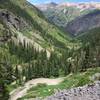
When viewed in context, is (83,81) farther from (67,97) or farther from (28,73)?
(28,73)

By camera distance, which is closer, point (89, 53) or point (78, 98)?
point (78, 98)

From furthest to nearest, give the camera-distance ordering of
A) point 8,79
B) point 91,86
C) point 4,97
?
point 8,79 → point 4,97 → point 91,86

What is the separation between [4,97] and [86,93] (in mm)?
54552

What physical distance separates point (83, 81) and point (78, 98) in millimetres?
26555

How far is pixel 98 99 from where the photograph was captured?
26.0 m

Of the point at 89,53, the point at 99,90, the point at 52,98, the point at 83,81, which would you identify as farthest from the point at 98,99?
the point at 89,53

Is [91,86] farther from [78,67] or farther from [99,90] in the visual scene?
[78,67]

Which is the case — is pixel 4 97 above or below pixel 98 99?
below

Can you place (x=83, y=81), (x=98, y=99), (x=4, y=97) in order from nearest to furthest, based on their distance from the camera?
(x=98, y=99) → (x=83, y=81) → (x=4, y=97)

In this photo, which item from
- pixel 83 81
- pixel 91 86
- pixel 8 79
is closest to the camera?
pixel 91 86

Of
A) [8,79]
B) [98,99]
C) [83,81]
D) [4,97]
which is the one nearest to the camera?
[98,99]

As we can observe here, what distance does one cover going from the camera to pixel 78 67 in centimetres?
18712

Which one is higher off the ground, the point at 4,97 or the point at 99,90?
the point at 99,90

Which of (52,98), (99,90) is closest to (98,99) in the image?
(99,90)
